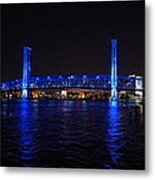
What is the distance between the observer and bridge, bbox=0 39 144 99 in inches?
117

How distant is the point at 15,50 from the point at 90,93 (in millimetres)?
571

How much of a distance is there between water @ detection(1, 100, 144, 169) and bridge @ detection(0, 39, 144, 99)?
86mm

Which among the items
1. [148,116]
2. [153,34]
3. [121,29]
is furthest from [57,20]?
[148,116]

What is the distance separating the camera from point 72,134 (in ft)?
9.77

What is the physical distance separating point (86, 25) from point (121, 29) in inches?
9.0

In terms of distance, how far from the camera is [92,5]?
3006 mm

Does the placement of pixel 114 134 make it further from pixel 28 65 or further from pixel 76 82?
pixel 28 65

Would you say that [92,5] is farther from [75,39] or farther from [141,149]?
[141,149]

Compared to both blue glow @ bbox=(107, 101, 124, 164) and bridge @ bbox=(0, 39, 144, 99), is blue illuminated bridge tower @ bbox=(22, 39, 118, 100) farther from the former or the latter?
blue glow @ bbox=(107, 101, 124, 164)

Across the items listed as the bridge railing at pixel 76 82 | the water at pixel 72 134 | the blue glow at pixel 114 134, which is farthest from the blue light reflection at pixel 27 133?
the blue glow at pixel 114 134

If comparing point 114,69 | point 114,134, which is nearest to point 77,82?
point 114,69

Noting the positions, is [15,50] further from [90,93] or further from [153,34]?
[153,34]

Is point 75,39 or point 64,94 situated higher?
point 75,39

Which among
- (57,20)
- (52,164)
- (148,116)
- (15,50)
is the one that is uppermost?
(57,20)
